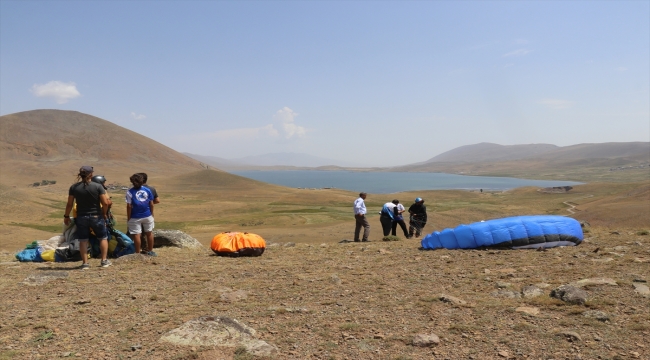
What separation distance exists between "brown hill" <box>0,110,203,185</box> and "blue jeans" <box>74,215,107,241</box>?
375 ft

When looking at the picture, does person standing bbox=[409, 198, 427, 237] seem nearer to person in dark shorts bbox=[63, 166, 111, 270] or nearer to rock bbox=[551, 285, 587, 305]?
rock bbox=[551, 285, 587, 305]

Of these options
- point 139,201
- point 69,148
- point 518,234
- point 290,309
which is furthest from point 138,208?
point 69,148

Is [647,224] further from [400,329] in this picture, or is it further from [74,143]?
[74,143]

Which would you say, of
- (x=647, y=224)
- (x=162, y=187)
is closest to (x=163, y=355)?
(x=647, y=224)

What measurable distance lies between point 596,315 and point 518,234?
558 cm

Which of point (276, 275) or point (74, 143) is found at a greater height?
point (74, 143)

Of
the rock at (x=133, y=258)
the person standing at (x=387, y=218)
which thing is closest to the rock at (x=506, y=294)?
the rock at (x=133, y=258)

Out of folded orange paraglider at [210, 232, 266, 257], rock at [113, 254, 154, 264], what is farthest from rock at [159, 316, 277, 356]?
folded orange paraglider at [210, 232, 266, 257]

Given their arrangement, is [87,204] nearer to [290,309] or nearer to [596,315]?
[290,309]

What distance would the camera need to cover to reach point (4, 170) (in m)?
110

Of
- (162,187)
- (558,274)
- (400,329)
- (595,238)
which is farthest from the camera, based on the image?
(162,187)

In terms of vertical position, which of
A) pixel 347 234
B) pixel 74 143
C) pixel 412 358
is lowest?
pixel 347 234

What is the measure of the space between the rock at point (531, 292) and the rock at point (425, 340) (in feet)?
8.59

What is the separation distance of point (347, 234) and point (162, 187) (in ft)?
266
